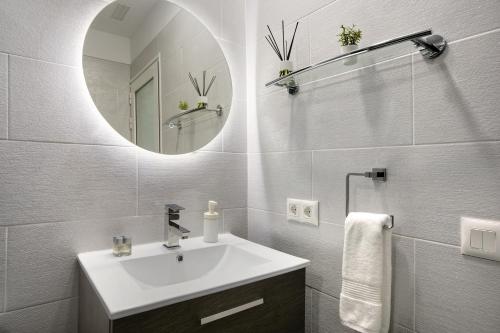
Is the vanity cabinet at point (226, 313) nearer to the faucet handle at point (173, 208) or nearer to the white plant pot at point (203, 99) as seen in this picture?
the faucet handle at point (173, 208)

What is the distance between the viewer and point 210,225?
1.26 m

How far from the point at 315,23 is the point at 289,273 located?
94 centimetres

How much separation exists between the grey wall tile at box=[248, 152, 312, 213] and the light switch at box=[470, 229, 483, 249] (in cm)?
54

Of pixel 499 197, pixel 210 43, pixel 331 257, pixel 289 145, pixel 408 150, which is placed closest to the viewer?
pixel 499 197

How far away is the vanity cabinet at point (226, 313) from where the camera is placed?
73cm

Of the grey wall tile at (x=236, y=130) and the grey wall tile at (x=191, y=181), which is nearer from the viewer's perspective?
the grey wall tile at (x=191, y=181)

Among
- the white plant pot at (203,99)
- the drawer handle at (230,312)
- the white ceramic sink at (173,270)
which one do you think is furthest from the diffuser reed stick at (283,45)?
the drawer handle at (230,312)

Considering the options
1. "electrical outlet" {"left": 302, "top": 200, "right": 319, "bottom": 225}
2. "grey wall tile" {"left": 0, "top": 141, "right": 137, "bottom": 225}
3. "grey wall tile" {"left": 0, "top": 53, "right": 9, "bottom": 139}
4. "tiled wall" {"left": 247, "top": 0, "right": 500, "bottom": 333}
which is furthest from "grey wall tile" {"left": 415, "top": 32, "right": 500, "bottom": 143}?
"grey wall tile" {"left": 0, "top": 53, "right": 9, "bottom": 139}

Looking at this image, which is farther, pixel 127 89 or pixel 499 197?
pixel 127 89

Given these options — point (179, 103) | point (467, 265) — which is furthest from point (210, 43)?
point (467, 265)

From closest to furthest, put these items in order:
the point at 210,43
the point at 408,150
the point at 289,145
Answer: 1. the point at 408,150
2. the point at 289,145
3. the point at 210,43

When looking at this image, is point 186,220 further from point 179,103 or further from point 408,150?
point 408,150

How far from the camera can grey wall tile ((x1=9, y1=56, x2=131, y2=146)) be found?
0.96 meters

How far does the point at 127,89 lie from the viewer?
3.84ft
